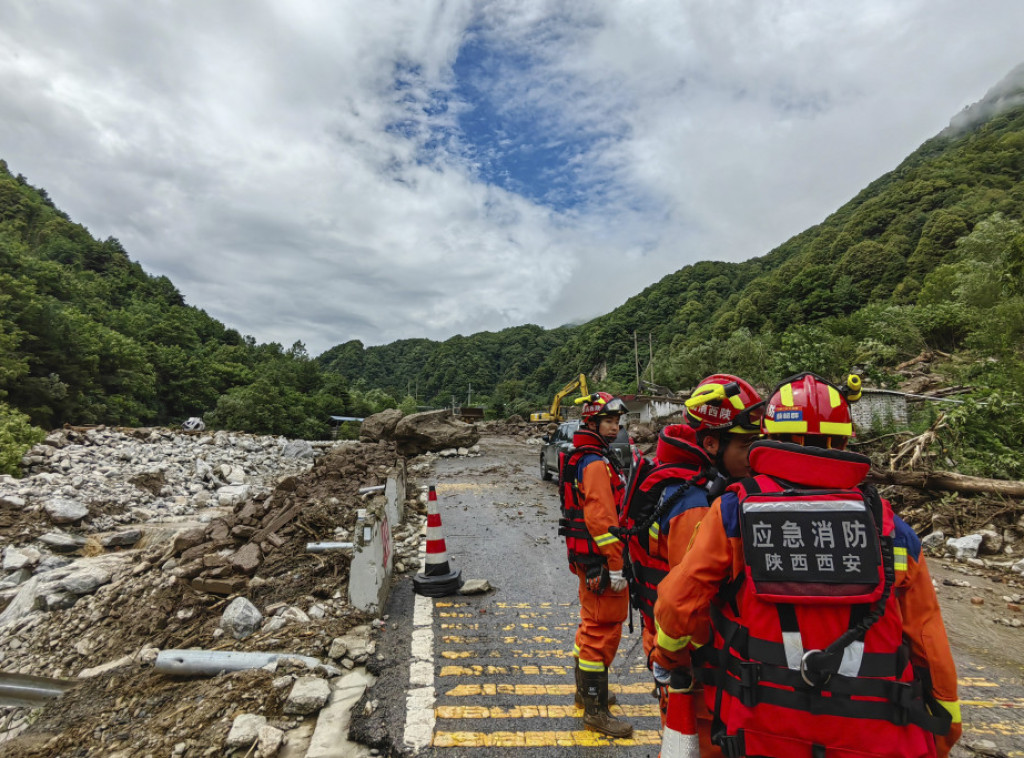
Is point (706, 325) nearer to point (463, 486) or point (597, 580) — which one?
point (463, 486)

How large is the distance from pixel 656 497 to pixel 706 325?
238 ft

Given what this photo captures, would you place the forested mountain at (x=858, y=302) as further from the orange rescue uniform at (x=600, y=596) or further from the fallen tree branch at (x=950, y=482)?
the orange rescue uniform at (x=600, y=596)

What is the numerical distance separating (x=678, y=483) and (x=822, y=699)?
957mm

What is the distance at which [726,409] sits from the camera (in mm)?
2260

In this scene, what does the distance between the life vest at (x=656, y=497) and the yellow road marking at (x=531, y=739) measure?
3.21ft

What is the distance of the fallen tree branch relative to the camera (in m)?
6.99

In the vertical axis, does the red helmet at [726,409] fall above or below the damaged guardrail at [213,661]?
above

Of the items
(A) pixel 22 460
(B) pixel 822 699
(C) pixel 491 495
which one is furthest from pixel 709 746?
(A) pixel 22 460

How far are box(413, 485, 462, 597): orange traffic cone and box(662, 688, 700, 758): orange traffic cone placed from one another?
3.44 m

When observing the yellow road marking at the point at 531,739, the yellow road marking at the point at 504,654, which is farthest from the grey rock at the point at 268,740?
the yellow road marking at the point at 504,654

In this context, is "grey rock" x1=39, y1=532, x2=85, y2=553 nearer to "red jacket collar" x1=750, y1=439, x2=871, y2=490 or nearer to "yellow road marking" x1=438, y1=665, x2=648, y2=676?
"yellow road marking" x1=438, y1=665, x2=648, y2=676

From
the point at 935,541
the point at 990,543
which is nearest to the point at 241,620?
the point at 935,541

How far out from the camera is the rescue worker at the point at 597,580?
2.97 m

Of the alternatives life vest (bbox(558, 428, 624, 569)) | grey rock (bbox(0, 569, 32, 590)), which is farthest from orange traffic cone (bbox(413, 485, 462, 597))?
grey rock (bbox(0, 569, 32, 590))
